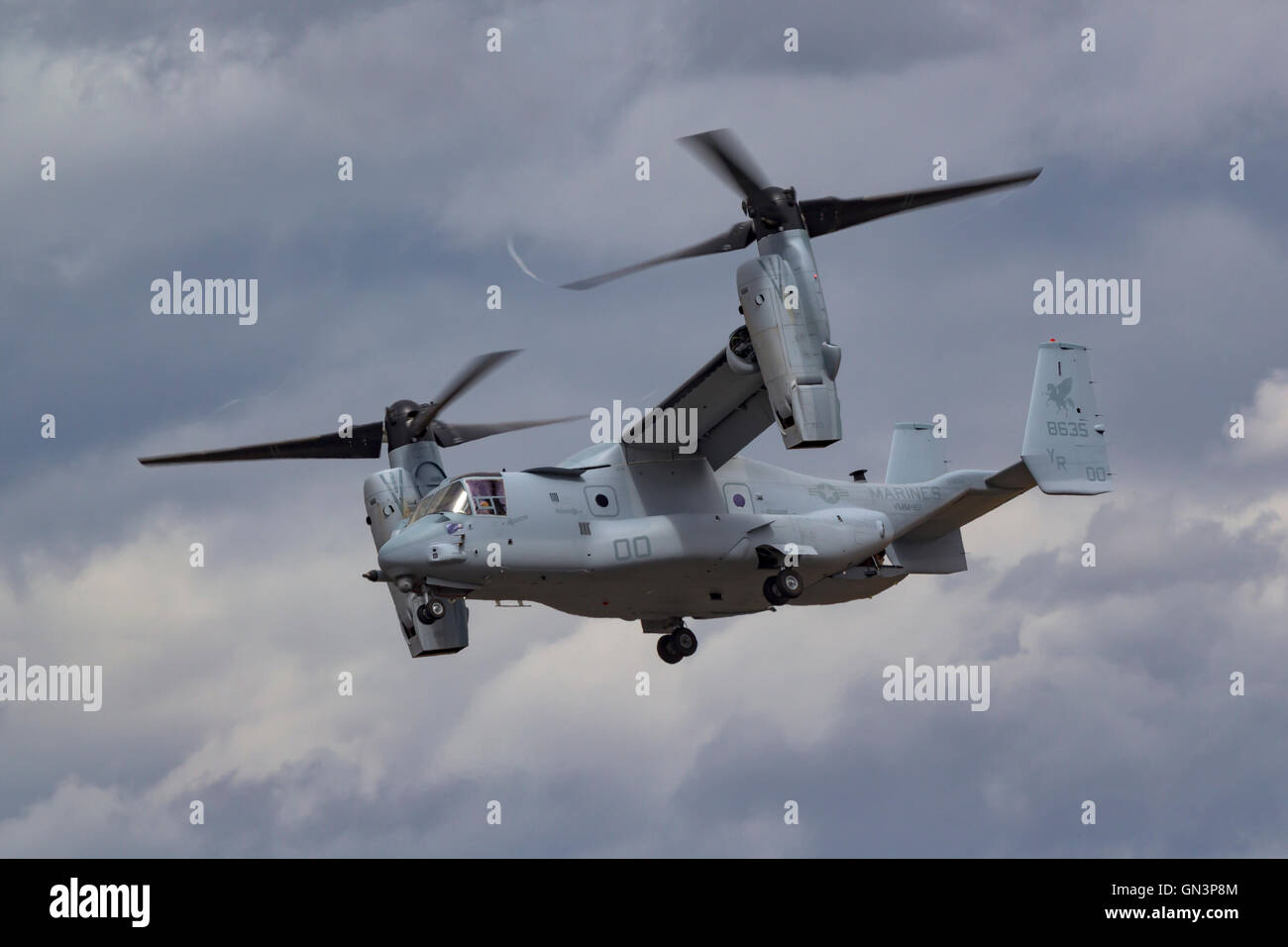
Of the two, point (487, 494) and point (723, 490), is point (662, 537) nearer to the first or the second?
point (723, 490)

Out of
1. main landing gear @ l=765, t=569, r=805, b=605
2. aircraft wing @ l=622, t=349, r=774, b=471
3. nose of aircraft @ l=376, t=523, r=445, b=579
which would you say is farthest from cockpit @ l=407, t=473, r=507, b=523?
main landing gear @ l=765, t=569, r=805, b=605

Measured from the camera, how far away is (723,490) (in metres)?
38.0

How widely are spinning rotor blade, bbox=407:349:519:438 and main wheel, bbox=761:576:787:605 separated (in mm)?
6477

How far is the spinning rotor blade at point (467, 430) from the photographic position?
41719 millimetres

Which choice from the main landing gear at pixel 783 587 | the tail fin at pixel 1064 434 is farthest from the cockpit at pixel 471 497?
the tail fin at pixel 1064 434

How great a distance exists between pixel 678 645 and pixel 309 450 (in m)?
8.96

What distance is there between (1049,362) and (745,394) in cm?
678

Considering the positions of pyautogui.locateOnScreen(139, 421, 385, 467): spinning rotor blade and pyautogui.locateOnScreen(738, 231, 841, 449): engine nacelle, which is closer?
pyautogui.locateOnScreen(738, 231, 841, 449): engine nacelle

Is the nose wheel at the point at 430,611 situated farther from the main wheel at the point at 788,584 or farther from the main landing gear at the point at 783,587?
the main wheel at the point at 788,584

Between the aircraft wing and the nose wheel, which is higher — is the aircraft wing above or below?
above

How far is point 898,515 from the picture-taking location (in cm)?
4019

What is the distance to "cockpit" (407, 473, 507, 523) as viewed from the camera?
35.3 meters

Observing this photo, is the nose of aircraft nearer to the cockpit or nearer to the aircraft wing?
the cockpit

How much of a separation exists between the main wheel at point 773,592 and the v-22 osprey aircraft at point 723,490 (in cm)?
4
